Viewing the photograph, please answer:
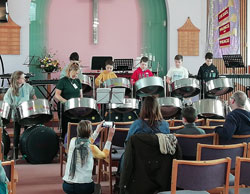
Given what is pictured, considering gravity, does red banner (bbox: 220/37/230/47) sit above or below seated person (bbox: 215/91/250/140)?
above

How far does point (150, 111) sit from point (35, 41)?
6193mm

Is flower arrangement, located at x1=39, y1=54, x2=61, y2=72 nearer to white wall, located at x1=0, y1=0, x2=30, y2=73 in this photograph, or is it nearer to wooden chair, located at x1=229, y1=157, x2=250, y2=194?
white wall, located at x1=0, y1=0, x2=30, y2=73

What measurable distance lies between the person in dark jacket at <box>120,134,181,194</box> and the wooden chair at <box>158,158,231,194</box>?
1.07 feet

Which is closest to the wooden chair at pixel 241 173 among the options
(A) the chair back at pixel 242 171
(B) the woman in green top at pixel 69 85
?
(A) the chair back at pixel 242 171

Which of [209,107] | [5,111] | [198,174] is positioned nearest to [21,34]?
[5,111]

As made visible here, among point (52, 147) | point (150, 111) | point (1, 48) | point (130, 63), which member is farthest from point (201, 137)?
point (1, 48)

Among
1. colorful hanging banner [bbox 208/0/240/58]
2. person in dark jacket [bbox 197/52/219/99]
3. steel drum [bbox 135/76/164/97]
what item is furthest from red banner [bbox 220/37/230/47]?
steel drum [bbox 135/76/164/97]

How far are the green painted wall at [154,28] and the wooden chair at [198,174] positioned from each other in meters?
6.79

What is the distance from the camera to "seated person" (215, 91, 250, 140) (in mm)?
3371

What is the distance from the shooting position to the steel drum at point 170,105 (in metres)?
5.29

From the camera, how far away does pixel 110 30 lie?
924 cm

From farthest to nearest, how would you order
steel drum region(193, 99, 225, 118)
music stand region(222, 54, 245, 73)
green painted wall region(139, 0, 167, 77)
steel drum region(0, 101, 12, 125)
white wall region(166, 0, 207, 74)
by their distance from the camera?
green painted wall region(139, 0, 167, 77), white wall region(166, 0, 207, 74), music stand region(222, 54, 245, 73), steel drum region(193, 99, 225, 118), steel drum region(0, 101, 12, 125)

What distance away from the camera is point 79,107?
4.86 metres

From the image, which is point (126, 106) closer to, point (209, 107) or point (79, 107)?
point (79, 107)
